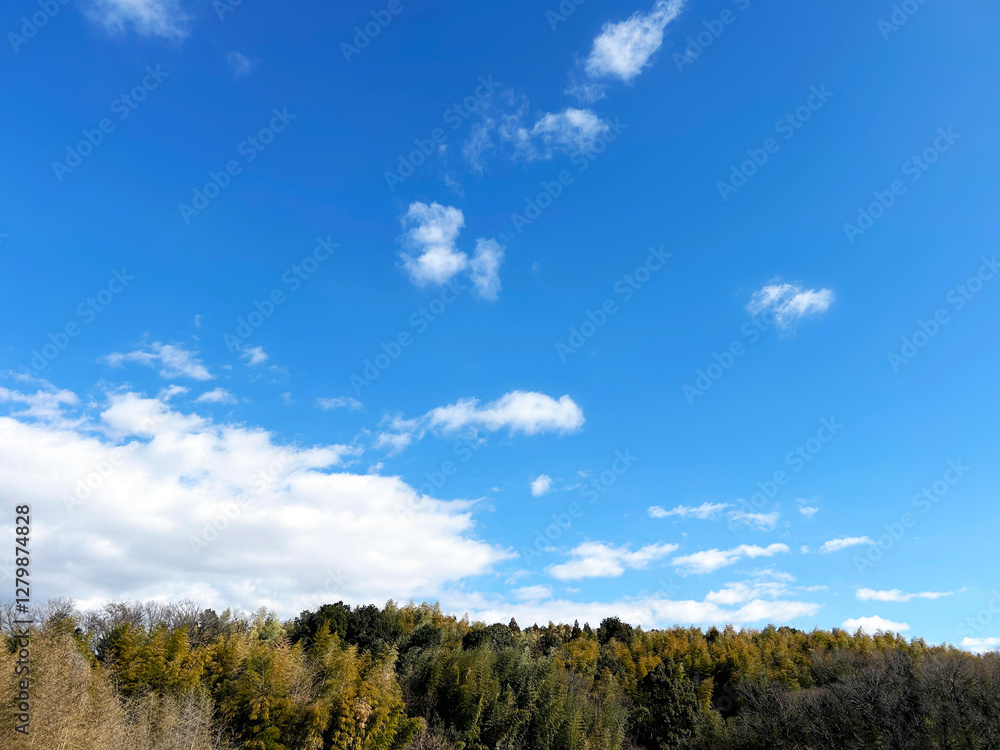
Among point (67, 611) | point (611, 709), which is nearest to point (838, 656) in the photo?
point (611, 709)

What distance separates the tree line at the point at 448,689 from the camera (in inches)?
1069

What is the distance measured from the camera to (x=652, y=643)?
298 feet

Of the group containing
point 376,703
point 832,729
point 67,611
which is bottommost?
point 832,729

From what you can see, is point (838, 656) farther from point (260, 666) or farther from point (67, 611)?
point (67, 611)

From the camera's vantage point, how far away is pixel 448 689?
45.6 metres

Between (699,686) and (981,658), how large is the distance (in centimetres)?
2900

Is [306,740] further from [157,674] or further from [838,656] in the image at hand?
[838,656]

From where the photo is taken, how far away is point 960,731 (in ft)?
133

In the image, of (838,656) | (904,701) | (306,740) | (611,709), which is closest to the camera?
(306,740)

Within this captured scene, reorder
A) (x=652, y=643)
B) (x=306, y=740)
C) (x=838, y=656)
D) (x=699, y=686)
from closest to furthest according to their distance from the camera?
(x=306, y=740), (x=838, y=656), (x=699, y=686), (x=652, y=643)

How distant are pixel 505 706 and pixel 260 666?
22491mm

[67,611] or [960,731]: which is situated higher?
[67,611]

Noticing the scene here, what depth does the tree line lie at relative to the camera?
1069 inches

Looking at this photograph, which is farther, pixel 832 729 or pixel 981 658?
pixel 981 658
